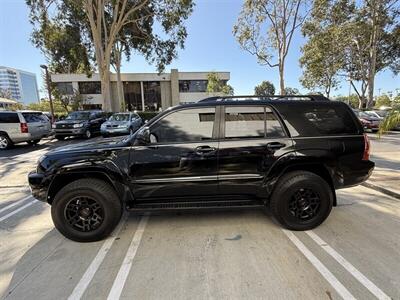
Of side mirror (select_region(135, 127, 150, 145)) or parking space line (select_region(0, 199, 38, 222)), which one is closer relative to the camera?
side mirror (select_region(135, 127, 150, 145))

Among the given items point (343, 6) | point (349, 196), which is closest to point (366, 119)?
point (343, 6)

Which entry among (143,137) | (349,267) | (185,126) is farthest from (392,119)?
(143,137)

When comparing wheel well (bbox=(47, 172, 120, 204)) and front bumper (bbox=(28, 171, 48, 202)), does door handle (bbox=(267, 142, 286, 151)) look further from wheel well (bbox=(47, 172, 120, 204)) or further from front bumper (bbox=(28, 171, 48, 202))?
front bumper (bbox=(28, 171, 48, 202))

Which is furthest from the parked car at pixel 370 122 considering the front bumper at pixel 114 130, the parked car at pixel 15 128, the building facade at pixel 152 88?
the building facade at pixel 152 88

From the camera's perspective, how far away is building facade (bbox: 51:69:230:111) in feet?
138

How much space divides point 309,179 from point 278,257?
3.87 feet

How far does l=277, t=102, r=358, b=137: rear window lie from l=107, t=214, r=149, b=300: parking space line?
8.51 ft

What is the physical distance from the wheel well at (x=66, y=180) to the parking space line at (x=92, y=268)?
658 mm

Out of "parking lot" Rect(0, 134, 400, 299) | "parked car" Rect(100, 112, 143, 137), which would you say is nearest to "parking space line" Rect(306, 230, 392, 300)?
"parking lot" Rect(0, 134, 400, 299)

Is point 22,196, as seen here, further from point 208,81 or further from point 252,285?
point 208,81

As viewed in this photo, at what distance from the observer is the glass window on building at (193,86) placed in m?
43.4

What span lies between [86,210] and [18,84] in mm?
110167

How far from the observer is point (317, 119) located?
3.73m

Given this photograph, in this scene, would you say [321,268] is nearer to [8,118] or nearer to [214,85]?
[8,118]
